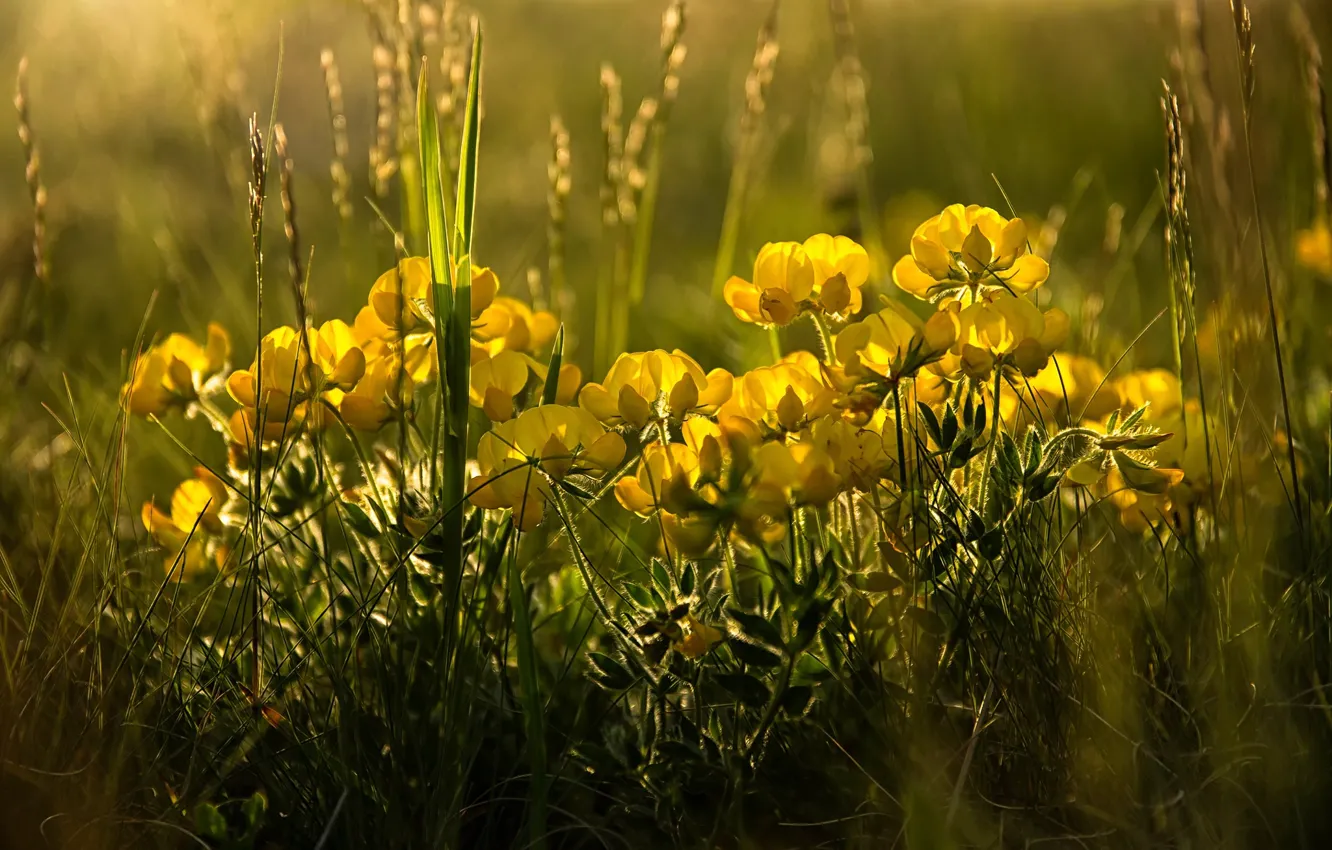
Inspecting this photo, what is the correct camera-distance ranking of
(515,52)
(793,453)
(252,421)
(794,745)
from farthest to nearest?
(515,52) → (252,421) → (794,745) → (793,453)

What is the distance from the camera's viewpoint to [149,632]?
1433 millimetres

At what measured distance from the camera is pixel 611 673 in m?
1.27

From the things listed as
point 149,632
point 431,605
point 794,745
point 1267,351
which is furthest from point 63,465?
point 1267,351

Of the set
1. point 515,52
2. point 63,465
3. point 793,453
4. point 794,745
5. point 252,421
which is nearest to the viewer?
point 793,453

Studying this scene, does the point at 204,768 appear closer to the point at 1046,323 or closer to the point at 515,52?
the point at 1046,323

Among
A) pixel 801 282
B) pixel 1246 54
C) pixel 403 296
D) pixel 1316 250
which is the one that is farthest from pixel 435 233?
pixel 1316 250

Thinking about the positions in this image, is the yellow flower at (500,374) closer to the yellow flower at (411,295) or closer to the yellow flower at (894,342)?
the yellow flower at (411,295)

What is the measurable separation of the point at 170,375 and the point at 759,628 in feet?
2.65

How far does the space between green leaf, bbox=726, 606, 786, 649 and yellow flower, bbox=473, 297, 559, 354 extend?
0.49 m

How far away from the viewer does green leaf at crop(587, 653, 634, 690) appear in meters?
1.25

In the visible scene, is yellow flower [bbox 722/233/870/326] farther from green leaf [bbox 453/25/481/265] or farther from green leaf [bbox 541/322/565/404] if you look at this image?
green leaf [bbox 453/25/481/265]

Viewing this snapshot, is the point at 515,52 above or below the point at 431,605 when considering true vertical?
above

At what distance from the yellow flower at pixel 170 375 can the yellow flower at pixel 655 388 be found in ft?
1.75

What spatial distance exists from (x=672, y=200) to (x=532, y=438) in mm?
3772
